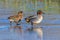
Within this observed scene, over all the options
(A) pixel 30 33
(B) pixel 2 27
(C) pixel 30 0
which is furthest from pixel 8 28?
(C) pixel 30 0

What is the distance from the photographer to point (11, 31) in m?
8.77

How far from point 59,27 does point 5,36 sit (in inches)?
89.4

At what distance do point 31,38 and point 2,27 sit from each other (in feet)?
6.26

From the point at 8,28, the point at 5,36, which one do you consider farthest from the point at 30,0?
the point at 5,36

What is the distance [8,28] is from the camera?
930 centimetres

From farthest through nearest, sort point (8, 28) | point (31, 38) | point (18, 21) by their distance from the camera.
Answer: point (18, 21), point (8, 28), point (31, 38)

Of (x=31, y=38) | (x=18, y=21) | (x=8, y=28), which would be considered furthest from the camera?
(x=18, y=21)

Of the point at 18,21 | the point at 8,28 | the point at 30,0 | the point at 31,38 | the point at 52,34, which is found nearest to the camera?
the point at 31,38

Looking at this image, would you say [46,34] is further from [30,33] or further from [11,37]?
[11,37]

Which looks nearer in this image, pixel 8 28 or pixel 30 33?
pixel 30 33

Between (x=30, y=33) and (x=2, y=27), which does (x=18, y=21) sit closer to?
(x=2, y=27)

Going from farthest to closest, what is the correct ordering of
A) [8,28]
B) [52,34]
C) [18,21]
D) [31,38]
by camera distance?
[18,21] → [8,28] → [52,34] → [31,38]

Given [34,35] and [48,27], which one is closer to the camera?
[34,35]

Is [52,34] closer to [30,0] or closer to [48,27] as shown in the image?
[48,27]
